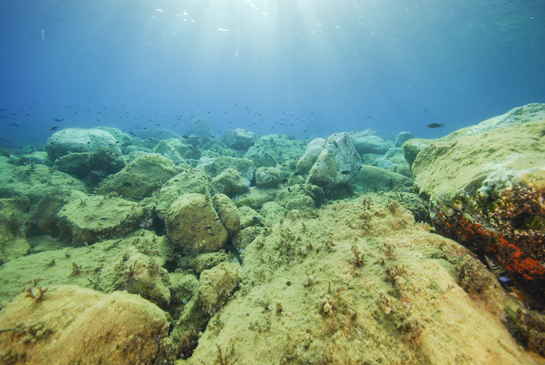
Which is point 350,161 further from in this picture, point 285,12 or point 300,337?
point 285,12

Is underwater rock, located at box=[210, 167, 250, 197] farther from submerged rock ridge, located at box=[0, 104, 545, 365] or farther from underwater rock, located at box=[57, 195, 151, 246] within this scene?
underwater rock, located at box=[57, 195, 151, 246]

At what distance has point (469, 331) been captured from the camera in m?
1.95

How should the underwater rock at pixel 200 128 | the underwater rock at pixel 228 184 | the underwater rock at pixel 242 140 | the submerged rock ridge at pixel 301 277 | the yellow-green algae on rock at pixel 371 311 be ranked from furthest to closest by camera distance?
the underwater rock at pixel 200 128 < the underwater rock at pixel 242 140 < the underwater rock at pixel 228 184 < the submerged rock ridge at pixel 301 277 < the yellow-green algae on rock at pixel 371 311

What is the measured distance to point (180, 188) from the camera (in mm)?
6422

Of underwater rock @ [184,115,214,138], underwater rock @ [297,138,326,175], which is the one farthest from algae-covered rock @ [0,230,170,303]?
underwater rock @ [184,115,214,138]

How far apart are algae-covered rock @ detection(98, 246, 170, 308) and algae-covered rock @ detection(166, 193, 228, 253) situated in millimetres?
1293

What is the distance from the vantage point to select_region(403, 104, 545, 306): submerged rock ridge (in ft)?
7.88

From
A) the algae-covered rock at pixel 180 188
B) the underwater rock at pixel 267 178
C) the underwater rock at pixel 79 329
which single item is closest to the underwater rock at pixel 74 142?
the algae-covered rock at pixel 180 188

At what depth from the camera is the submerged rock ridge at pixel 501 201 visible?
240 cm

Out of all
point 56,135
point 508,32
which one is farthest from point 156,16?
point 508,32

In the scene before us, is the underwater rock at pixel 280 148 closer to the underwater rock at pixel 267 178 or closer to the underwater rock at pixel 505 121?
the underwater rock at pixel 267 178

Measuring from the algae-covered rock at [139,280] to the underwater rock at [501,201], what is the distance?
527cm

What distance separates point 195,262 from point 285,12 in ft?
143

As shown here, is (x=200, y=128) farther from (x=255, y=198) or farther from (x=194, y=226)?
(x=194, y=226)
